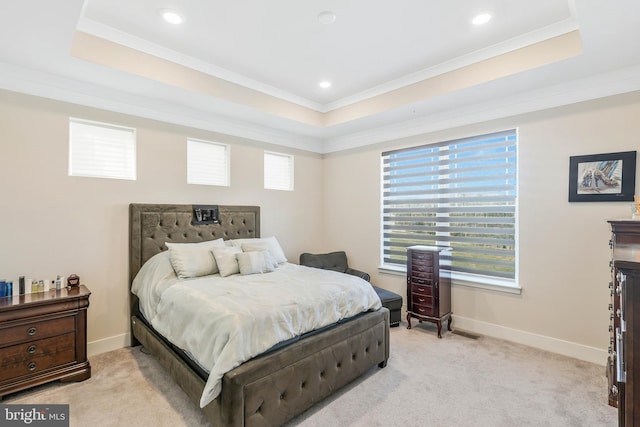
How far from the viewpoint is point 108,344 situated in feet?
10.5

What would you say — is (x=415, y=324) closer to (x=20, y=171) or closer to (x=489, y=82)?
(x=489, y=82)

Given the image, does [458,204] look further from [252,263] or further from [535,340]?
[252,263]

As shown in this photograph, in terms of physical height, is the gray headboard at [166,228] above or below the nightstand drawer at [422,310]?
above

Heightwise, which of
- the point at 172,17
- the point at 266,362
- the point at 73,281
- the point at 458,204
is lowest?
the point at 266,362

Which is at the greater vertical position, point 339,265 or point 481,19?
point 481,19

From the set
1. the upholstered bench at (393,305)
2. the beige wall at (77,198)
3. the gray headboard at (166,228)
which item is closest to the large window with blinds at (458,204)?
the upholstered bench at (393,305)

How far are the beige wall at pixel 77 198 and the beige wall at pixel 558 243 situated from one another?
344 cm

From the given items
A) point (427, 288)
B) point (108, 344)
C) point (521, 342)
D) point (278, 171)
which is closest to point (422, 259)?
point (427, 288)

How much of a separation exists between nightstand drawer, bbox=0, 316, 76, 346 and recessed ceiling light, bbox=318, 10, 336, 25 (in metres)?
3.18

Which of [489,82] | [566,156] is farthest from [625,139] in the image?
[489,82]

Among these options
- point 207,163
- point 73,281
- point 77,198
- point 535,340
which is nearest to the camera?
point 73,281

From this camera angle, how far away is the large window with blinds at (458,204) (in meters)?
3.53

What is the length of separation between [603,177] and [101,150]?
490cm

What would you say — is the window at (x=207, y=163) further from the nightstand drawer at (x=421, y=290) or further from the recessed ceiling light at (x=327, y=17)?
the nightstand drawer at (x=421, y=290)
